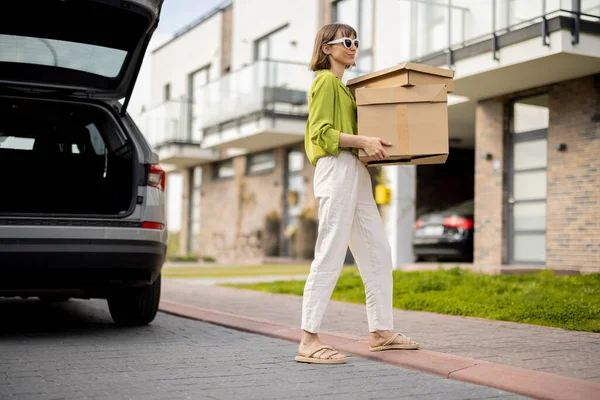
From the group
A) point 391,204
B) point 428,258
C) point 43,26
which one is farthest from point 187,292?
point 391,204

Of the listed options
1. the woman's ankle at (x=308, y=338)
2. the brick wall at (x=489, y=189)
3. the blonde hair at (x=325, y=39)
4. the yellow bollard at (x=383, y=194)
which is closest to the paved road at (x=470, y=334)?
the woman's ankle at (x=308, y=338)

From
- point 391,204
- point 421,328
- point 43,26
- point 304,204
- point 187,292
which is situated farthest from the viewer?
point 304,204

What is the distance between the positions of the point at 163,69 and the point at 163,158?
22.7ft

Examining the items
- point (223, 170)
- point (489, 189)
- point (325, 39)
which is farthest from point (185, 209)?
point (325, 39)

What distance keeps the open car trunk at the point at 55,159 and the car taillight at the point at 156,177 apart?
1.65 feet

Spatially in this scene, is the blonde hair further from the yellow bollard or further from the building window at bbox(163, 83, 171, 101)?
the building window at bbox(163, 83, 171, 101)

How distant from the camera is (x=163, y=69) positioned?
33.0m

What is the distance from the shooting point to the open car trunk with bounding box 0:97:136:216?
6.43m

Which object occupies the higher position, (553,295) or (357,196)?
(357,196)

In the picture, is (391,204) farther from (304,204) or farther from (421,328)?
(421,328)

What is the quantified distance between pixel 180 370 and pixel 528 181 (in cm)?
1091

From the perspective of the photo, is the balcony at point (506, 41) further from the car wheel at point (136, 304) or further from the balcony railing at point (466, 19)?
the car wheel at point (136, 304)

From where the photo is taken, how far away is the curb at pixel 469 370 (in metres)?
3.65

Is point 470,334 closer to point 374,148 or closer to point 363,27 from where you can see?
point 374,148
